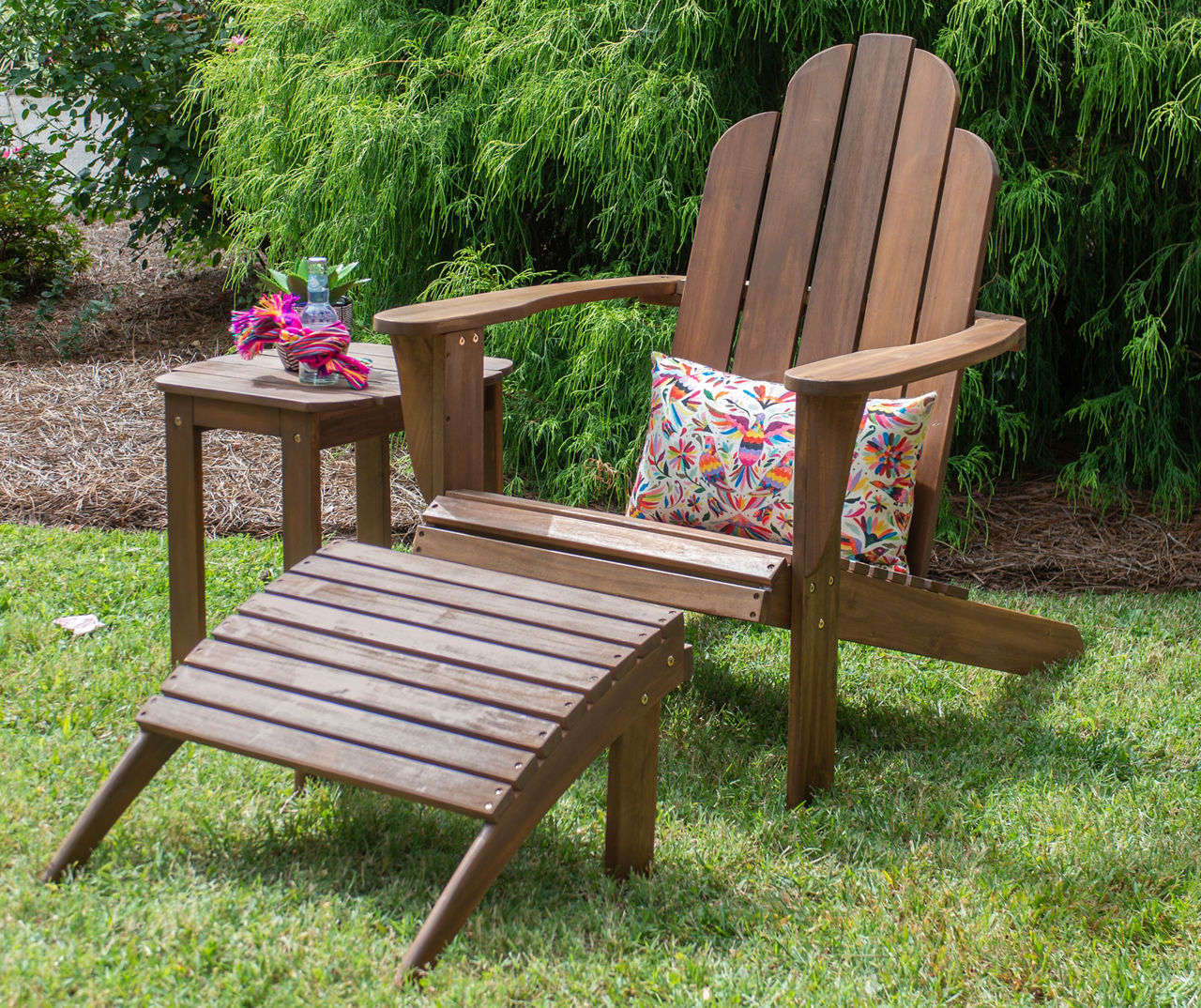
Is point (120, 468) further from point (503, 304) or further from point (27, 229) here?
point (27, 229)

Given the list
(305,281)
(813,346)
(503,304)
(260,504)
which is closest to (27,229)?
(260,504)

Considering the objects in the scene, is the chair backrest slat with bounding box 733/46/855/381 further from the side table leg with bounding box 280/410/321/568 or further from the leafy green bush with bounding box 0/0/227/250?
the leafy green bush with bounding box 0/0/227/250

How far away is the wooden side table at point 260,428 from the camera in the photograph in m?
2.07

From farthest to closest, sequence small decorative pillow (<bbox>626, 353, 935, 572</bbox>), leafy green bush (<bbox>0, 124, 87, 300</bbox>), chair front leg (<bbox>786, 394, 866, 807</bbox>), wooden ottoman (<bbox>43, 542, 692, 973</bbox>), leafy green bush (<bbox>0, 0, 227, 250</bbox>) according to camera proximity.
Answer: leafy green bush (<bbox>0, 124, 87, 300</bbox>) → leafy green bush (<bbox>0, 0, 227, 250</bbox>) → small decorative pillow (<bbox>626, 353, 935, 572</bbox>) → chair front leg (<bbox>786, 394, 866, 807</bbox>) → wooden ottoman (<bbox>43, 542, 692, 973</bbox>)

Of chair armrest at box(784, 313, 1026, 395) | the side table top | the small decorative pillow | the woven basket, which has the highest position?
chair armrest at box(784, 313, 1026, 395)

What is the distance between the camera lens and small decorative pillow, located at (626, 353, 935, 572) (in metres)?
2.15

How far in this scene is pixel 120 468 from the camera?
3633 millimetres

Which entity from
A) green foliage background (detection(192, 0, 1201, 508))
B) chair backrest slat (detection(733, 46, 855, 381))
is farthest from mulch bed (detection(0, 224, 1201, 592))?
chair backrest slat (detection(733, 46, 855, 381))

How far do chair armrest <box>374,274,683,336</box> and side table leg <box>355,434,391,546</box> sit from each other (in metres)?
0.32

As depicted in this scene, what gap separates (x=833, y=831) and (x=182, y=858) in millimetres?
972

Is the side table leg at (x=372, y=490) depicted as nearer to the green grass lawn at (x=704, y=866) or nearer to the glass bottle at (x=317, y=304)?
the glass bottle at (x=317, y=304)

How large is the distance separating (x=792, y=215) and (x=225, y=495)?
1.88 meters

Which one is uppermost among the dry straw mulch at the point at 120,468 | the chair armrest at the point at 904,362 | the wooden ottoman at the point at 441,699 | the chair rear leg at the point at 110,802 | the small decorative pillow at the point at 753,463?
the chair armrest at the point at 904,362

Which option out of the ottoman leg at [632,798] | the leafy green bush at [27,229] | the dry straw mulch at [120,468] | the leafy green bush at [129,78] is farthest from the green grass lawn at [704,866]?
the leafy green bush at [27,229]
